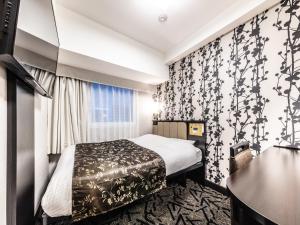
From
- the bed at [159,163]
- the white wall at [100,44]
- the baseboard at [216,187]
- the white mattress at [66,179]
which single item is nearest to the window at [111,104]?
the white wall at [100,44]

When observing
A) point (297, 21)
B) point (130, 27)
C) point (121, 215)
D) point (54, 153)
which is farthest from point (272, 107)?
point (54, 153)

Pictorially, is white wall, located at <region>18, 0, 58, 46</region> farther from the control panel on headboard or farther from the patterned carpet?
the control panel on headboard

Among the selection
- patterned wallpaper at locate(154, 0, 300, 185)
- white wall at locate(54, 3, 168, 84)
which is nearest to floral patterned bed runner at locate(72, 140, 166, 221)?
patterned wallpaper at locate(154, 0, 300, 185)

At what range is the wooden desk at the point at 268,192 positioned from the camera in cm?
48

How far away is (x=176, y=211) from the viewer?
1658 mm

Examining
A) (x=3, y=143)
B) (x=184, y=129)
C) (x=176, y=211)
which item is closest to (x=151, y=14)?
(x=184, y=129)

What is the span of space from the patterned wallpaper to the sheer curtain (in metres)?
1.46

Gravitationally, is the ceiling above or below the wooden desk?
above

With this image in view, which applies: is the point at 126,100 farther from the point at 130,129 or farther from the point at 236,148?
the point at 236,148

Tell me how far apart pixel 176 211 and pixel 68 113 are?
7.86 ft

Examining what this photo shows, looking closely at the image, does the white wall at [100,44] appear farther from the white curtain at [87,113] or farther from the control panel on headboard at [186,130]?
the control panel on headboard at [186,130]

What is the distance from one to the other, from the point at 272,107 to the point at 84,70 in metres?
3.05

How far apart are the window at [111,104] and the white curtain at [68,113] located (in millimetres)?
172

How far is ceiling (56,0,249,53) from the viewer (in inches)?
72.9
